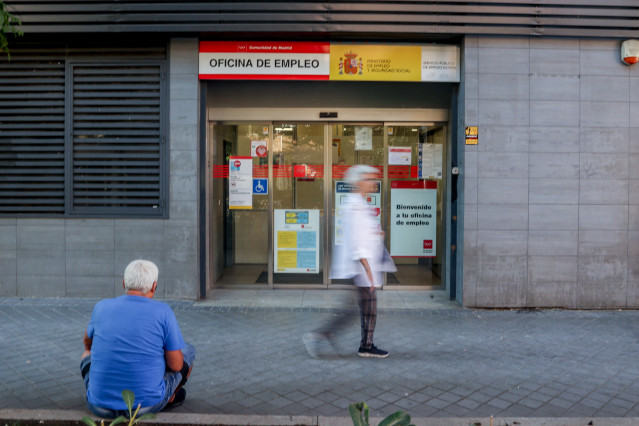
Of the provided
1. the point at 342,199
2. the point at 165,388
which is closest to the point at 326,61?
the point at 342,199

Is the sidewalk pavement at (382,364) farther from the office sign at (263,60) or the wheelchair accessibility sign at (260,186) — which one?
the office sign at (263,60)

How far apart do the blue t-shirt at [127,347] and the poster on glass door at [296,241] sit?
229 inches

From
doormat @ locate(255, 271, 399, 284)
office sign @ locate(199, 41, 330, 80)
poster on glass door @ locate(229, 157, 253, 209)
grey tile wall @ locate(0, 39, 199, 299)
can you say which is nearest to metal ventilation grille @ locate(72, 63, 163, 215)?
grey tile wall @ locate(0, 39, 199, 299)

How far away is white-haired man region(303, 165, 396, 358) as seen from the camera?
6.02 meters

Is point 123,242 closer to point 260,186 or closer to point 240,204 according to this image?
point 240,204

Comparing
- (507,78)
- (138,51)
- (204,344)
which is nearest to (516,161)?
(507,78)

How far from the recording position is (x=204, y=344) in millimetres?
6629

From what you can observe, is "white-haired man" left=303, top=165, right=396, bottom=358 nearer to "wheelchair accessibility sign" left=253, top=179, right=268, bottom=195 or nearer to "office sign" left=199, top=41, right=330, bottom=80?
"office sign" left=199, top=41, right=330, bottom=80

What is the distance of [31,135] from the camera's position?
8.88 m

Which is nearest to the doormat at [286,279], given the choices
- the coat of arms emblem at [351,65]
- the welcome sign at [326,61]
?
the welcome sign at [326,61]

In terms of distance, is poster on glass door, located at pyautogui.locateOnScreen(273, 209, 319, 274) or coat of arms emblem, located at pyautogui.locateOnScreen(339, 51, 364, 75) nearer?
coat of arms emblem, located at pyautogui.locateOnScreen(339, 51, 364, 75)

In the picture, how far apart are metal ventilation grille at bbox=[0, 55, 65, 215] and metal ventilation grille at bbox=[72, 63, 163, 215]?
0.27 meters

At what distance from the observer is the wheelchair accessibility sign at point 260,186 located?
32.1ft

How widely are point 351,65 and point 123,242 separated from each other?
421 centimetres
